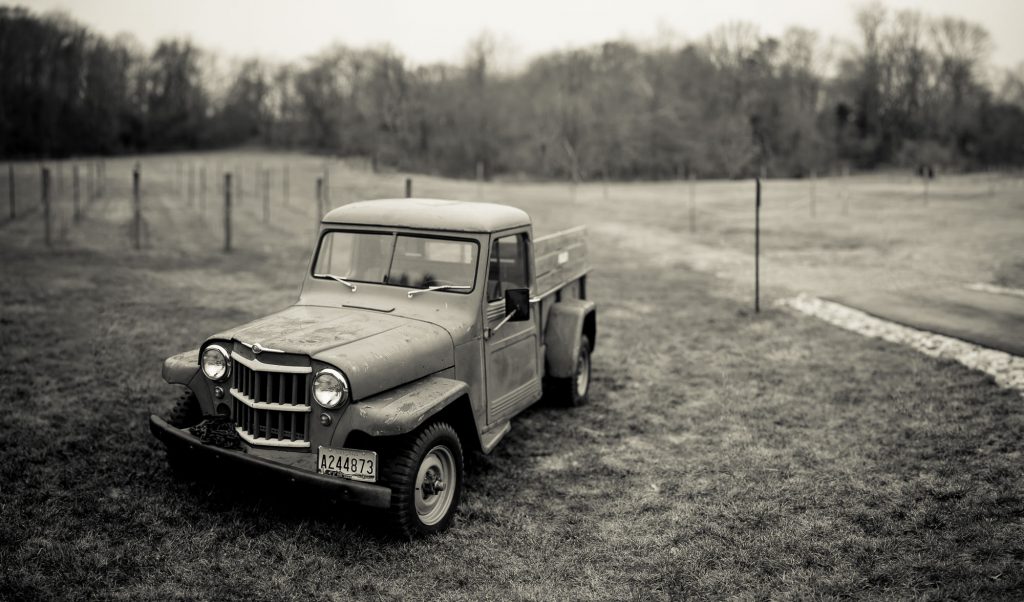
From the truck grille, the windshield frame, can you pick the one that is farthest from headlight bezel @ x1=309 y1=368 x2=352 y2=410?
the windshield frame

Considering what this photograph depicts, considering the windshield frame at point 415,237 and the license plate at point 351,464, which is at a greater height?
the windshield frame at point 415,237

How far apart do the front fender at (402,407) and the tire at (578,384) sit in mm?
2590

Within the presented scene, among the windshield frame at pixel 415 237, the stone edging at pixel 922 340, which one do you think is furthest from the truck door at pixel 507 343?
the stone edging at pixel 922 340

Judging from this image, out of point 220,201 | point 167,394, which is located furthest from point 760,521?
point 220,201

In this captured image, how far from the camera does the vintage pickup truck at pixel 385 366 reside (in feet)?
14.4

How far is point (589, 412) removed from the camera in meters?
7.60

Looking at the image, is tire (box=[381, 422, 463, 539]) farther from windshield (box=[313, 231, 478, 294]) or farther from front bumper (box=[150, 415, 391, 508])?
windshield (box=[313, 231, 478, 294])

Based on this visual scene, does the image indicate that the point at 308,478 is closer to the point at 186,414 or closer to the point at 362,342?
the point at 362,342

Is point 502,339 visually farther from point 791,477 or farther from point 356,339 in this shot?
point 791,477

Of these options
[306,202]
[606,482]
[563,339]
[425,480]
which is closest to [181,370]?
[425,480]

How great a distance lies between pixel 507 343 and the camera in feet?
19.1

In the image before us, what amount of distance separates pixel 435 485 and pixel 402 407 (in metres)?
0.71

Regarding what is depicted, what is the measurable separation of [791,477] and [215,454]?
4.21 m

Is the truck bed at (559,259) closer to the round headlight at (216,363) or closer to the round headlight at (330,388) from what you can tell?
the round headlight at (330,388)
